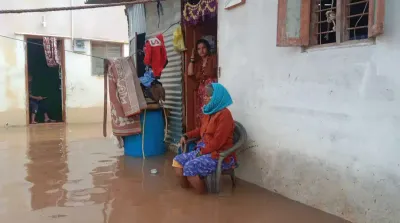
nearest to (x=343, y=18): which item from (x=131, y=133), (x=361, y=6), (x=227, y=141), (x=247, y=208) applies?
(x=361, y=6)

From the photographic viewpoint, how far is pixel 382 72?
3.09 metres

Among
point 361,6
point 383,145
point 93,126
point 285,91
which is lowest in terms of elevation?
point 93,126

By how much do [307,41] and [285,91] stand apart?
1.96 ft

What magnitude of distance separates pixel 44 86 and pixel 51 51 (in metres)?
1.38

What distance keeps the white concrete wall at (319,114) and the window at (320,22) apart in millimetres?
169

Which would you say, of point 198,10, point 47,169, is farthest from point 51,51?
point 198,10

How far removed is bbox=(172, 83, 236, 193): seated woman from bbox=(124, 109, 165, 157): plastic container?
212cm

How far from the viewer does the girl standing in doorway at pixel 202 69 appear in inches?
232

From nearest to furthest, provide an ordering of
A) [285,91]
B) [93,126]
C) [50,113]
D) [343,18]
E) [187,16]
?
[343,18], [285,91], [187,16], [93,126], [50,113]

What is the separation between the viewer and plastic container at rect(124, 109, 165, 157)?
21.8ft

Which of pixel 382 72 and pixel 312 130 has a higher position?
pixel 382 72

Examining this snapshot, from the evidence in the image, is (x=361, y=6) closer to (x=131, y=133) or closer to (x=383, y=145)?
(x=383, y=145)

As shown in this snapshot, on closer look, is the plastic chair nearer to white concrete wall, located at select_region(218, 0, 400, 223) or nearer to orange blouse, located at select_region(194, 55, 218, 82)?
white concrete wall, located at select_region(218, 0, 400, 223)

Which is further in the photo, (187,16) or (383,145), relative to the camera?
(187,16)
